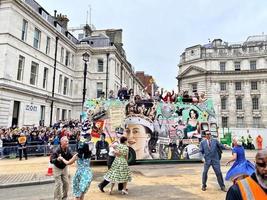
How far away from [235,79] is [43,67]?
40547 mm

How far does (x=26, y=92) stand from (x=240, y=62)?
44909mm

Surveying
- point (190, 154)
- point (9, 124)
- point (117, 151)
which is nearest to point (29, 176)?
point (117, 151)

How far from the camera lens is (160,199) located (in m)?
7.09

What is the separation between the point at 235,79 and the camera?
54188 millimetres

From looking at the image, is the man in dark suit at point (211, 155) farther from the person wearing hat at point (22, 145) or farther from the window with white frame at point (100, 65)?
the window with white frame at point (100, 65)

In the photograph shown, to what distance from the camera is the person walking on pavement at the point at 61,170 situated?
20.7ft

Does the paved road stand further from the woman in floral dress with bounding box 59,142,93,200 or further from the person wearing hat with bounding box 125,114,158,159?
the person wearing hat with bounding box 125,114,158,159

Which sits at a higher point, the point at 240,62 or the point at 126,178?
the point at 240,62

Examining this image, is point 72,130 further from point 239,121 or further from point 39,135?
point 239,121

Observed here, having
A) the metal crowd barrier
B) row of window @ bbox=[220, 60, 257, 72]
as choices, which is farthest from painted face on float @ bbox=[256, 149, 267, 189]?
row of window @ bbox=[220, 60, 257, 72]

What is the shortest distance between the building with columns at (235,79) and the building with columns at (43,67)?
850 inches

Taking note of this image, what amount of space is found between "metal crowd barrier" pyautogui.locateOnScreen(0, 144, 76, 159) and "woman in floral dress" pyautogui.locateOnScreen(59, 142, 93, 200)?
11287 mm

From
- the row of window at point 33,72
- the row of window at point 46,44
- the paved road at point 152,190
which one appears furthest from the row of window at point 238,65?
the paved road at point 152,190

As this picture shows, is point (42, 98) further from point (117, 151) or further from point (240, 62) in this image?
point (240, 62)
